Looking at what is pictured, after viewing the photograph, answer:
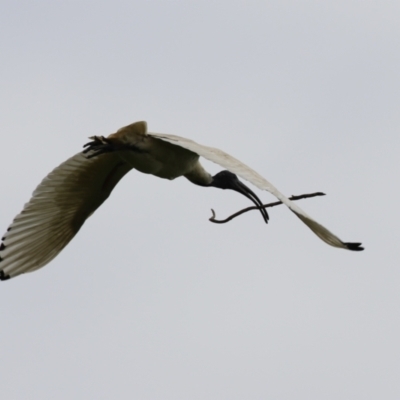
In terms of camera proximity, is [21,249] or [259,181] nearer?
[259,181]

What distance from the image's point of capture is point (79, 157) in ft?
33.0

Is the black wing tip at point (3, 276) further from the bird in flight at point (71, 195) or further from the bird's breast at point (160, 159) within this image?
the bird's breast at point (160, 159)

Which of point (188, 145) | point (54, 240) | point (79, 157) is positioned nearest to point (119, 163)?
point (79, 157)

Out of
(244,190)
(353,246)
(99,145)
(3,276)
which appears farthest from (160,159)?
(353,246)

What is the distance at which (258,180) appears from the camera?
25.2 feet

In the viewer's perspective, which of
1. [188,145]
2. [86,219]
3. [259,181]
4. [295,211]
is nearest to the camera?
[295,211]

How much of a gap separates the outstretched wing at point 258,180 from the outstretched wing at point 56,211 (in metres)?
1.46

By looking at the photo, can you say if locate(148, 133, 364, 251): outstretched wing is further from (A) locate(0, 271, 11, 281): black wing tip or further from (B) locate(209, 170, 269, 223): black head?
(A) locate(0, 271, 11, 281): black wing tip

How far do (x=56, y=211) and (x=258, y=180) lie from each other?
10.5 ft

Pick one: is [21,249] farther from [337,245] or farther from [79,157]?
[337,245]

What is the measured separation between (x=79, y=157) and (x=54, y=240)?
919 mm

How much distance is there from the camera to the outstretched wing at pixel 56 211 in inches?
401

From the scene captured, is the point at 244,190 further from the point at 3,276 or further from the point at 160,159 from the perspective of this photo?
the point at 3,276

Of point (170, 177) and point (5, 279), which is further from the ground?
point (170, 177)
